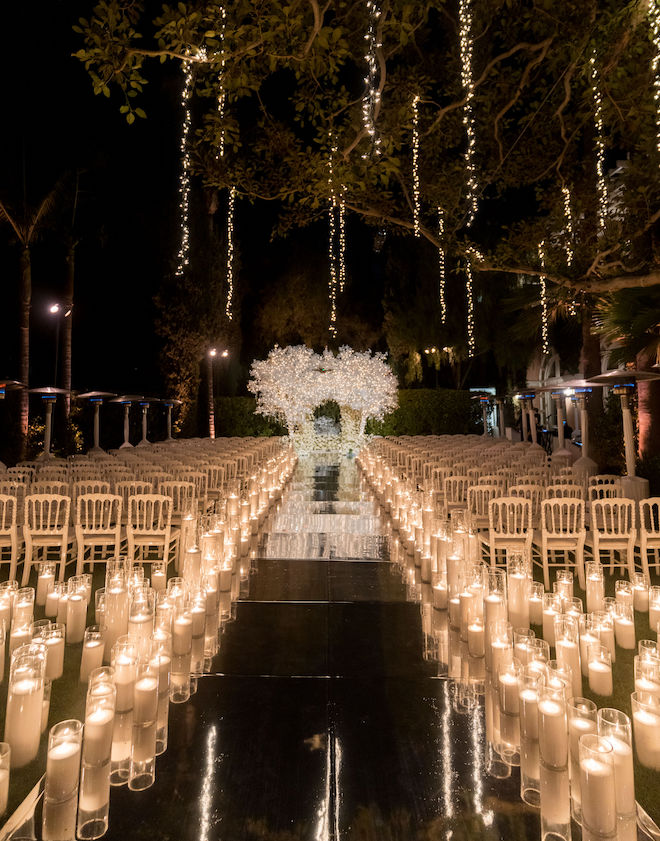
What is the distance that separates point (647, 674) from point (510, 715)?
72 cm

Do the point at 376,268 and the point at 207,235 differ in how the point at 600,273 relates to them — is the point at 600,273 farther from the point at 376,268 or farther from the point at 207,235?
the point at 376,268

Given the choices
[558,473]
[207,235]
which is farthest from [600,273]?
[207,235]

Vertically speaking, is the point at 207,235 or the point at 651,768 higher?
the point at 207,235

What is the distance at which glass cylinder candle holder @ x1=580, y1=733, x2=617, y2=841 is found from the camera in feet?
5.38

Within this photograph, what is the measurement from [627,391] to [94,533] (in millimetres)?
7994

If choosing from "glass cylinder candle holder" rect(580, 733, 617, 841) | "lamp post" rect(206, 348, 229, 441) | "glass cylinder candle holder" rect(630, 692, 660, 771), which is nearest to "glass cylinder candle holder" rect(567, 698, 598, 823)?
"glass cylinder candle holder" rect(580, 733, 617, 841)

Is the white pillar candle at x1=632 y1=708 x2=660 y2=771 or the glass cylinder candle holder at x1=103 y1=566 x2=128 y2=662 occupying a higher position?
the glass cylinder candle holder at x1=103 y1=566 x2=128 y2=662

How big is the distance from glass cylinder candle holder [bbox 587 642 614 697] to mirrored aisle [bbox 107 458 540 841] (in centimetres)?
69

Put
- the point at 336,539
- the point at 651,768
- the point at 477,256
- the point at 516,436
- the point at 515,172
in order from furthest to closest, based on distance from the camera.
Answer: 1. the point at 516,436
2. the point at 515,172
3. the point at 477,256
4. the point at 336,539
5. the point at 651,768

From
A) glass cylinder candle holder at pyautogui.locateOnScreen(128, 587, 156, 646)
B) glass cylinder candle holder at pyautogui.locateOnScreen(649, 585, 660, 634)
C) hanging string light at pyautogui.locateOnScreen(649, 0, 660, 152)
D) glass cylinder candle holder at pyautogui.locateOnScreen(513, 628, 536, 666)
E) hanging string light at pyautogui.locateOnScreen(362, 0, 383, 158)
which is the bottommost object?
glass cylinder candle holder at pyautogui.locateOnScreen(649, 585, 660, 634)

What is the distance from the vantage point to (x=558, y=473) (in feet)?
25.4

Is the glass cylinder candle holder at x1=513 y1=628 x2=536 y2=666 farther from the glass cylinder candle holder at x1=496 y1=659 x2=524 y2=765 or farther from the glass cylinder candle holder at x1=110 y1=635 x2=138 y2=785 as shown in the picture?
the glass cylinder candle holder at x1=110 y1=635 x2=138 y2=785

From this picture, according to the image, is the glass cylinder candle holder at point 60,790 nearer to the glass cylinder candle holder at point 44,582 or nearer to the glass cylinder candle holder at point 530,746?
the glass cylinder candle holder at point 530,746

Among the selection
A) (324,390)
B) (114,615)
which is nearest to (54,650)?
(114,615)
